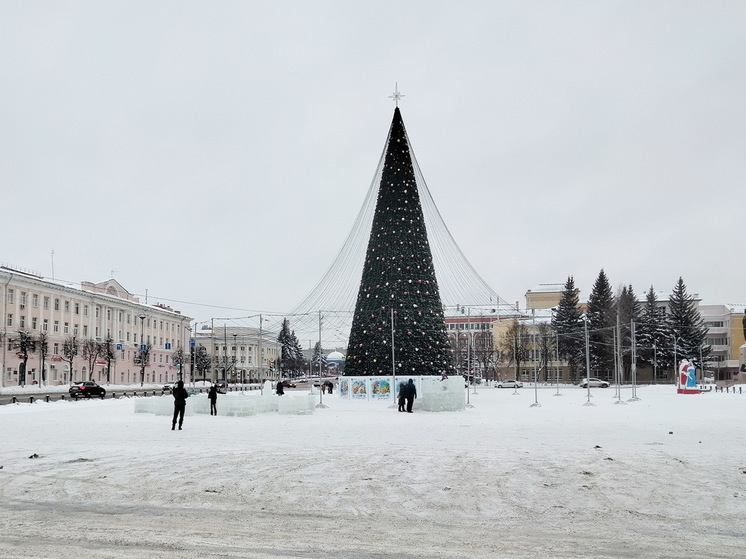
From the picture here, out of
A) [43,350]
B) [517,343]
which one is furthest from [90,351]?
[517,343]

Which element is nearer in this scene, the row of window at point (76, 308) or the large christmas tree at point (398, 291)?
the large christmas tree at point (398, 291)

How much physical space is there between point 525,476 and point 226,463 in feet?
17.6

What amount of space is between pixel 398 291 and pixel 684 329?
6117cm

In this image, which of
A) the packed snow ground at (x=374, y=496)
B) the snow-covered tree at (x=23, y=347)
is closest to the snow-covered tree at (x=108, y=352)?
the snow-covered tree at (x=23, y=347)

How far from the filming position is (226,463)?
1301cm

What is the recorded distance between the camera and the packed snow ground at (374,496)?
7.41m

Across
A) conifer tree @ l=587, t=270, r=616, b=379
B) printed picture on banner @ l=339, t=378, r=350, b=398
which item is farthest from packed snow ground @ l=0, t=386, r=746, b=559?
conifer tree @ l=587, t=270, r=616, b=379

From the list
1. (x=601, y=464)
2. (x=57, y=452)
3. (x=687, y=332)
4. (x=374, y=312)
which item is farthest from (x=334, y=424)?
(x=687, y=332)

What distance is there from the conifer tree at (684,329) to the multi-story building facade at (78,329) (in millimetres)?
63221

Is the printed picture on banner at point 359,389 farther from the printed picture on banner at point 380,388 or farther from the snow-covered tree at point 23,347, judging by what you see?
the snow-covered tree at point 23,347

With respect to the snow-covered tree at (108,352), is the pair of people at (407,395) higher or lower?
lower

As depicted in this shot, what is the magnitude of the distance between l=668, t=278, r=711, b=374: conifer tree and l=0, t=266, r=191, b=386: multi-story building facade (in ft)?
207

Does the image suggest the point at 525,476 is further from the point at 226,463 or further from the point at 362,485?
the point at 226,463

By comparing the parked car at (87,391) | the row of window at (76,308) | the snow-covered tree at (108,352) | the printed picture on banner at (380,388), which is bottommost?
the parked car at (87,391)
